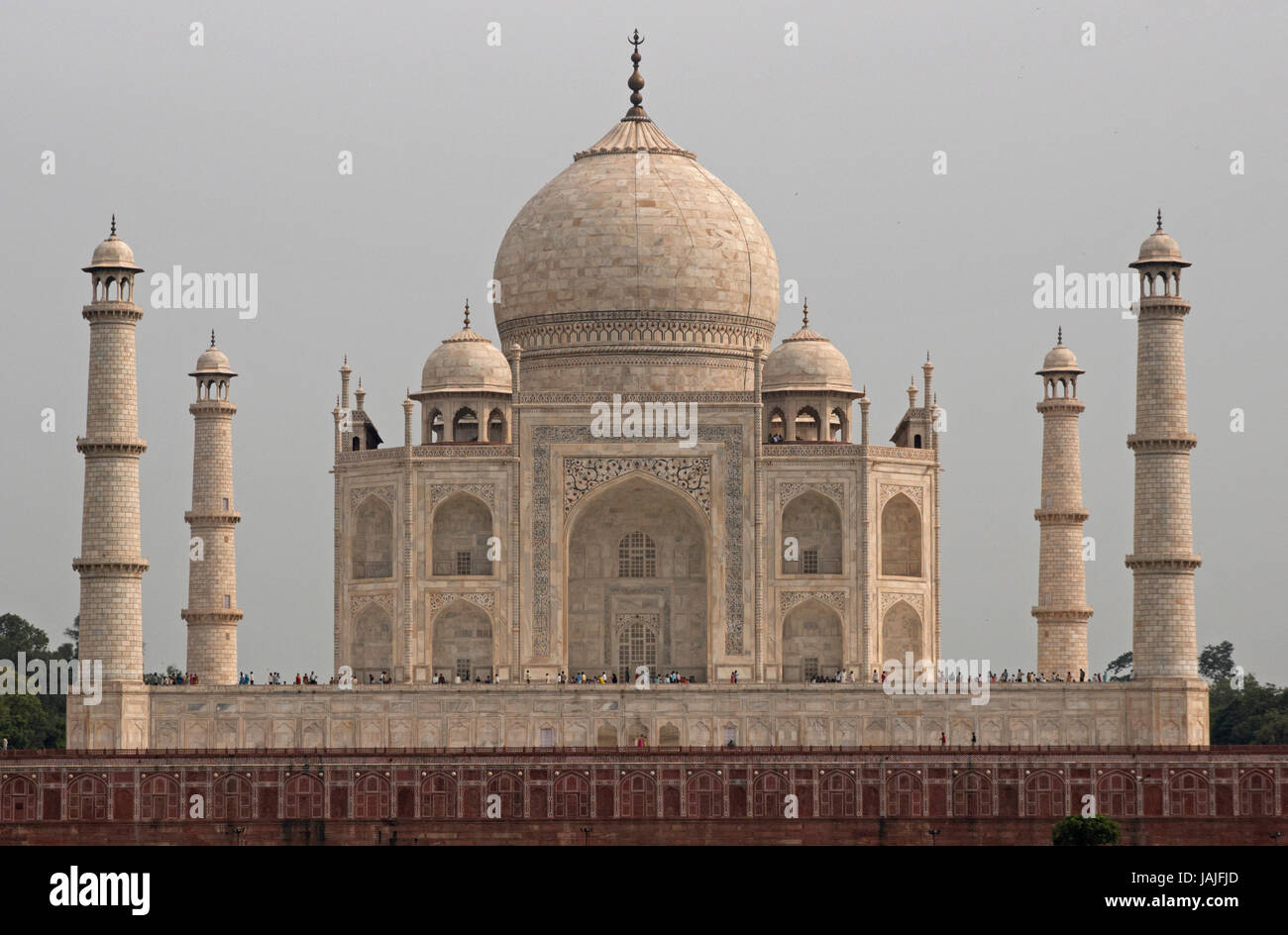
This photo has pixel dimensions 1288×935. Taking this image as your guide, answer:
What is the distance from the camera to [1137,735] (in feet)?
139

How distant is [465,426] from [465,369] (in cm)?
113

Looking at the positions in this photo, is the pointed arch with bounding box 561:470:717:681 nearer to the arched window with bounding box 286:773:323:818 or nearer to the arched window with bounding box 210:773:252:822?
the arched window with bounding box 286:773:323:818

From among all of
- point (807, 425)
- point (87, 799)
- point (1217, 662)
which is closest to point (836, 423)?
point (807, 425)

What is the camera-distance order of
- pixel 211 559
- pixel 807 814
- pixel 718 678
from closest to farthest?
pixel 807 814
pixel 718 678
pixel 211 559

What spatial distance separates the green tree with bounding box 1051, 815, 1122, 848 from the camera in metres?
36.8

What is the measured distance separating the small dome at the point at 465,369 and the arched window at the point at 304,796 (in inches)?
417

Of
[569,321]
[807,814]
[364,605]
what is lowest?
[807,814]

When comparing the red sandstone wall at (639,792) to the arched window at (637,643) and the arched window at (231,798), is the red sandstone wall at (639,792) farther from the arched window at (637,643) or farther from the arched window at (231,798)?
the arched window at (637,643)

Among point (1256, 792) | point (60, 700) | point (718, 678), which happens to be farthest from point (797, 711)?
point (60, 700)

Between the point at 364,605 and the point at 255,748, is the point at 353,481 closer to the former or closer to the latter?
the point at 364,605

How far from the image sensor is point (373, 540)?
47.2 meters

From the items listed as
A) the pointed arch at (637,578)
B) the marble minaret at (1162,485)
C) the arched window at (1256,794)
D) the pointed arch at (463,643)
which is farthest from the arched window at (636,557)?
the arched window at (1256,794)

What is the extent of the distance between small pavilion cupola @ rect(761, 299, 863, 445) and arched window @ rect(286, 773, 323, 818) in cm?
1155

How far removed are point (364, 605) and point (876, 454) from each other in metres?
8.52
